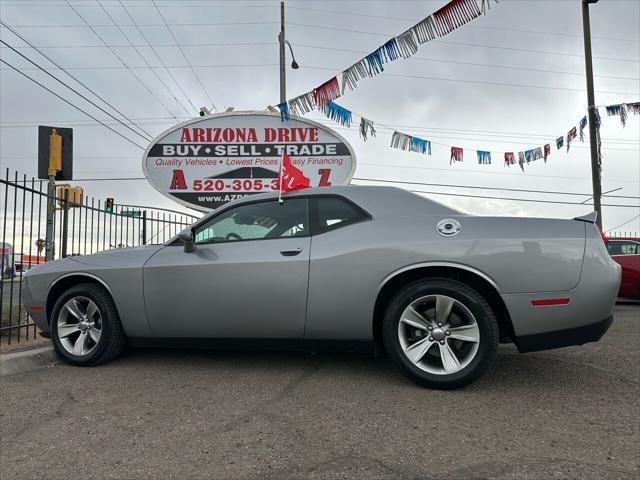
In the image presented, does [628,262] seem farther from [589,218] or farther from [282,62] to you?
Result: [282,62]

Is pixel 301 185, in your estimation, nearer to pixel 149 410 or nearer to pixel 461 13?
pixel 149 410

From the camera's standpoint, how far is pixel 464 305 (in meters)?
3.14


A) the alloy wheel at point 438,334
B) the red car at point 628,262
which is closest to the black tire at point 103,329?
the alloy wheel at point 438,334

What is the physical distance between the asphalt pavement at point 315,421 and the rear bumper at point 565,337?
35cm

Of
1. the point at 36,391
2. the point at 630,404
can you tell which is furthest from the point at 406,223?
the point at 36,391

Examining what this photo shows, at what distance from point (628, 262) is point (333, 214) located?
810cm

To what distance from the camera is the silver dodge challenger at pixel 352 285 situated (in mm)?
3098

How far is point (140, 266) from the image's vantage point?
12.8 feet

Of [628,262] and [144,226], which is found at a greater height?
[144,226]

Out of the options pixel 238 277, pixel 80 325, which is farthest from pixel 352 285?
pixel 80 325

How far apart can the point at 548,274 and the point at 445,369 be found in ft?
3.13

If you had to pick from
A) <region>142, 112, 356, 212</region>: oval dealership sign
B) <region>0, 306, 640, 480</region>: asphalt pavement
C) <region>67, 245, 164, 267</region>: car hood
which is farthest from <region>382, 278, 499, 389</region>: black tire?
<region>142, 112, 356, 212</region>: oval dealership sign

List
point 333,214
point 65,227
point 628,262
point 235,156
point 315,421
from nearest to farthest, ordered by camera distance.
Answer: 1. point 315,421
2. point 333,214
3. point 65,227
4. point 235,156
5. point 628,262

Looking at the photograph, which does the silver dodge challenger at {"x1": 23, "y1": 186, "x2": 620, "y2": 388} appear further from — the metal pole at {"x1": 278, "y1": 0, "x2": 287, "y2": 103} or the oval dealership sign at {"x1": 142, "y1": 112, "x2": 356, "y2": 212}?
the metal pole at {"x1": 278, "y1": 0, "x2": 287, "y2": 103}
